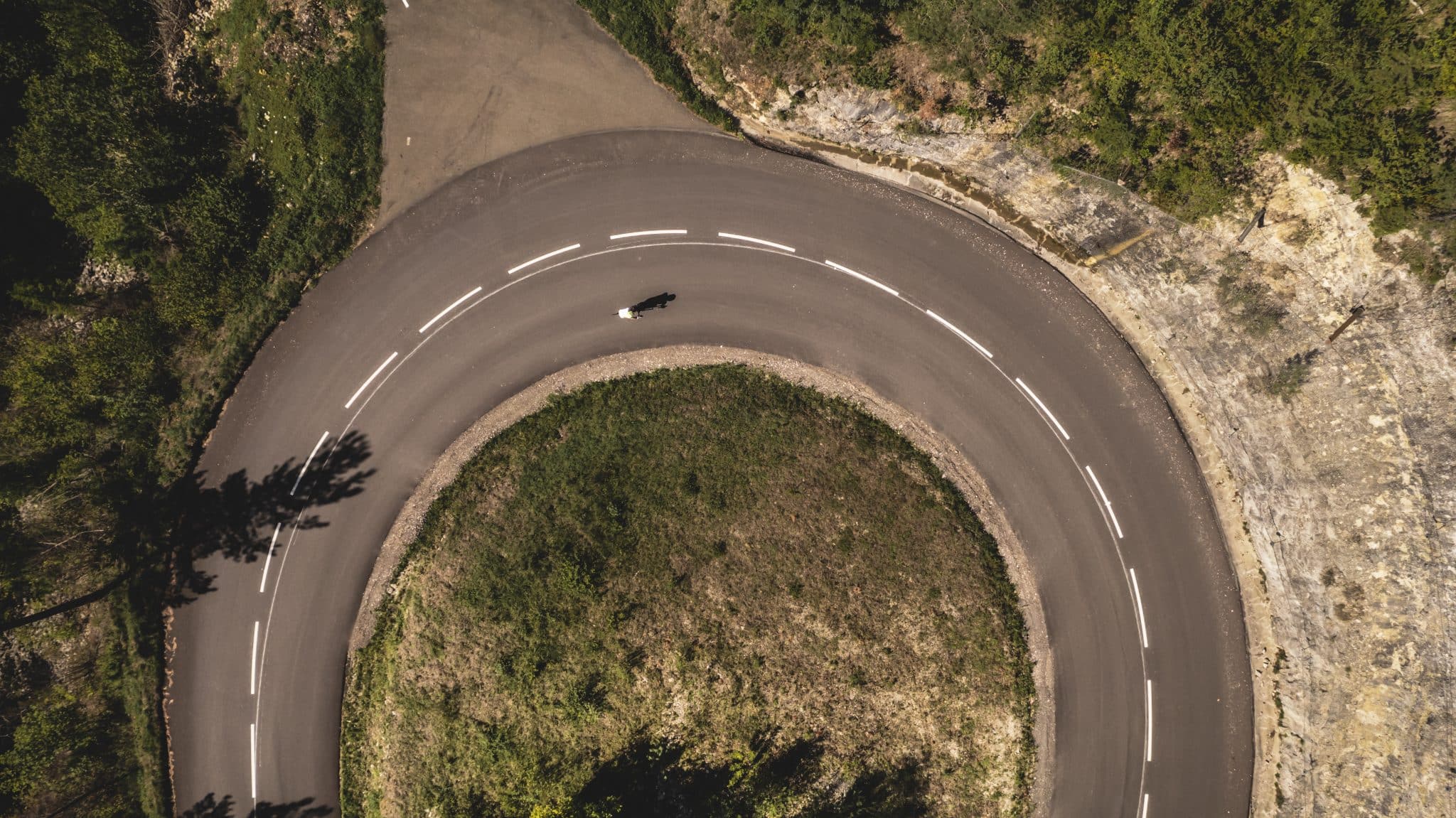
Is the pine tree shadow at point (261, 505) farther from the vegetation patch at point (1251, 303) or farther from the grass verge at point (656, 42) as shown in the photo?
the vegetation patch at point (1251, 303)

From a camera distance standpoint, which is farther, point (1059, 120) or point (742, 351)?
point (742, 351)

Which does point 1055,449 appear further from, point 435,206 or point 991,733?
point 435,206

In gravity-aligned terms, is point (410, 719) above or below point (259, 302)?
below

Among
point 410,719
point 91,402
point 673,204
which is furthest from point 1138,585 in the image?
point 91,402

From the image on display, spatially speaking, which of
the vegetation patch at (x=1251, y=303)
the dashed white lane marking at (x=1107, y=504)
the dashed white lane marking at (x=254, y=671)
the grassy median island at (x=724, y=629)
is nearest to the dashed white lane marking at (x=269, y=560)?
the dashed white lane marking at (x=254, y=671)

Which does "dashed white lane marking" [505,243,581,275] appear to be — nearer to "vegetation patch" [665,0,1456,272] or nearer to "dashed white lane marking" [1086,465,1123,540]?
"vegetation patch" [665,0,1456,272]

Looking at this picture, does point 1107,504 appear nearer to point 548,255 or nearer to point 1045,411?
point 1045,411
